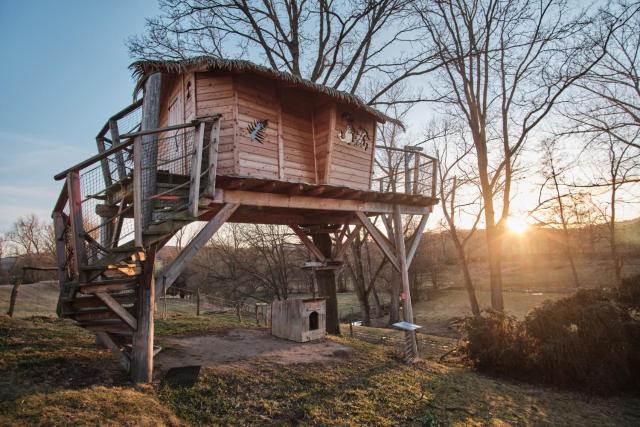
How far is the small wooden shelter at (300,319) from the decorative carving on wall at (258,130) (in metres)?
4.56

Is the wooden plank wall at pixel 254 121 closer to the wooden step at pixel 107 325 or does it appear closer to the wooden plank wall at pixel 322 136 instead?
the wooden plank wall at pixel 322 136

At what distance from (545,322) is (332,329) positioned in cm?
639

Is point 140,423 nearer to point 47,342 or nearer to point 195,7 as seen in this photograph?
point 47,342

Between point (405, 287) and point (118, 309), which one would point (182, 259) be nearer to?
point (118, 309)

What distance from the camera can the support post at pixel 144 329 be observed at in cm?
535

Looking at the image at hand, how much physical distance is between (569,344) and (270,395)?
7694 millimetres

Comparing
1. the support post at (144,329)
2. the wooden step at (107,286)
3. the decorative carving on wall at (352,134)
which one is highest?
the decorative carving on wall at (352,134)

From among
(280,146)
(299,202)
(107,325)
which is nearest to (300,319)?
(299,202)

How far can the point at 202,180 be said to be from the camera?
6.89 m

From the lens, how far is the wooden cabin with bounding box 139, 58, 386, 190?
732 cm

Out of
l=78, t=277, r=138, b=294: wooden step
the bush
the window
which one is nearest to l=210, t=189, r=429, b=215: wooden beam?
l=78, t=277, r=138, b=294: wooden step

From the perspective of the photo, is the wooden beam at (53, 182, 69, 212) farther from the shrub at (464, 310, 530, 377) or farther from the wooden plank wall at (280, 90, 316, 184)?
the shrub at (464, 310, 530, 377)


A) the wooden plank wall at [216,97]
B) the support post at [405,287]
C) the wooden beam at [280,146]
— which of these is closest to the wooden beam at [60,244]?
the wooden plank wall at [216,97]

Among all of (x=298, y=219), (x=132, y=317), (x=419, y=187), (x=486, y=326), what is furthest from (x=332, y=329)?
(x=132, y=317)
